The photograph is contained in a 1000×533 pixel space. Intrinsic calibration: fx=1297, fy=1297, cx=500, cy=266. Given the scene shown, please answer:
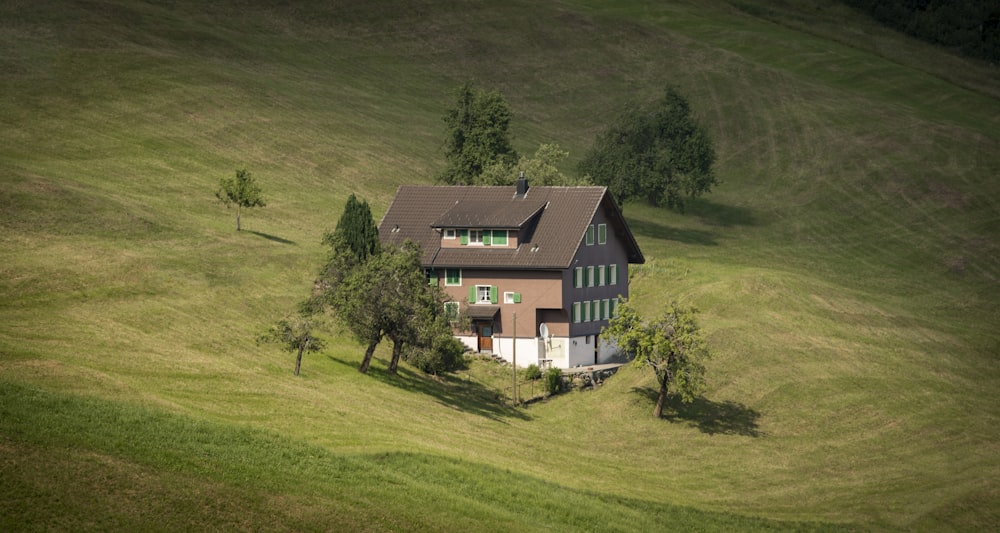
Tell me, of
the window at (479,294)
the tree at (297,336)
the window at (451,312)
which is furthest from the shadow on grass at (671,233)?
the tree at (297,336)

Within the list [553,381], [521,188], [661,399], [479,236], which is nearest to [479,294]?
[479,236]

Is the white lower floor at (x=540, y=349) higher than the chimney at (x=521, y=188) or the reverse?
the reverse

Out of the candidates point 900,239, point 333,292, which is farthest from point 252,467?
point 900,239

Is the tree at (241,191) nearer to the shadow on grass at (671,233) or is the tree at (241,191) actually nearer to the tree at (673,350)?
the tree at (673,350)

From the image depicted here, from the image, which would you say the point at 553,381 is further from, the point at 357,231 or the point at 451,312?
the point at 357,231

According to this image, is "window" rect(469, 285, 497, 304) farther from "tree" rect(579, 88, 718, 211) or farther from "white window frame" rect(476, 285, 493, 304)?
"tree" rect(579, 88, 718, 211)

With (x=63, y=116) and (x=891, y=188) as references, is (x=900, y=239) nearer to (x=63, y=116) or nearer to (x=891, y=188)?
(x=891, y=188)

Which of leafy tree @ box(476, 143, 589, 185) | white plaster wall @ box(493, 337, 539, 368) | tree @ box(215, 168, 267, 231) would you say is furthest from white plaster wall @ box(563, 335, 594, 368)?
tree @ box(215, 168, 267, 231)
